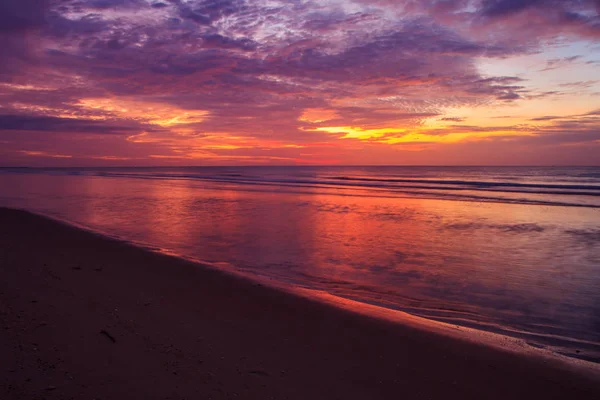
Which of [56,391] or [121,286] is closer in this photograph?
[56,391]

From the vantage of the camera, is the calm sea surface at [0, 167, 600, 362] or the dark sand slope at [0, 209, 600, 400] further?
the calm sea surface at [0, 167, 600, 362]

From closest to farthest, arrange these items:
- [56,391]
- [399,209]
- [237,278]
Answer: [56,391]
[237,278]
[399,209]

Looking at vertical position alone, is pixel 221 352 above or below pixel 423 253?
below

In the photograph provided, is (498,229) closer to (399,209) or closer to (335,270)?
(399,209)

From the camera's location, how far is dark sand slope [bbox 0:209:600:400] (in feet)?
12.3

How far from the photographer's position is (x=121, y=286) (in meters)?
6.88

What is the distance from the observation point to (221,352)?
4.54 meters

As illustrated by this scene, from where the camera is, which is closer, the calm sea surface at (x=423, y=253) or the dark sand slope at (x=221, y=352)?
the dark sand slope at (x=221, y=352)

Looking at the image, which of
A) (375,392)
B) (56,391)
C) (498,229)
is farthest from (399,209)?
(56,391)

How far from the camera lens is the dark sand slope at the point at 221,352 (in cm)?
374

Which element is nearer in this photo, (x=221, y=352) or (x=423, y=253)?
(x=221, y=352)

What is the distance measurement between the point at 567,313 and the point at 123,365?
651 cm

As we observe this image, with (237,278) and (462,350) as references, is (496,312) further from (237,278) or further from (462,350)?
(237,278)

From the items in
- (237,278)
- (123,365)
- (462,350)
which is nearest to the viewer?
(123,365)
